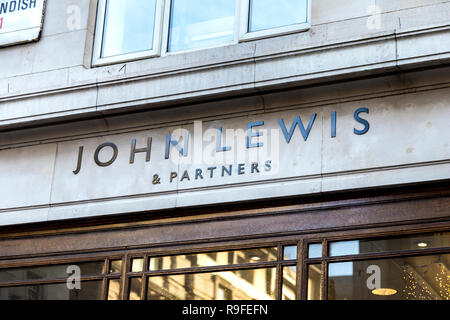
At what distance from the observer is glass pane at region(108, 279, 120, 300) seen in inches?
418

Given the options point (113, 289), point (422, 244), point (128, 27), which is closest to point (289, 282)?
point (422, 244)

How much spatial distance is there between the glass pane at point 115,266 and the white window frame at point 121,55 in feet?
8.80

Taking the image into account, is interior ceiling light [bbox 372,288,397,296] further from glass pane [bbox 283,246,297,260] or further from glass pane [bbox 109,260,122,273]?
glass pane [bbox 109,260,122,273]

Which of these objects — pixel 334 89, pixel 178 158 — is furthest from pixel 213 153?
pixel 334 89

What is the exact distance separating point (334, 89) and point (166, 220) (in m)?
2.52

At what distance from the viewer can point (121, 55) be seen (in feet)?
38.9

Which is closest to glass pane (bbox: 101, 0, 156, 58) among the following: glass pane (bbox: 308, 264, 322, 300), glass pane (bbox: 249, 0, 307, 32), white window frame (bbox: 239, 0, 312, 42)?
white window frame (bbox: 239, 0, 312, 42)

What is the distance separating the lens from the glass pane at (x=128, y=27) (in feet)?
39.1

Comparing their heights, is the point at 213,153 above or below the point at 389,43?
below

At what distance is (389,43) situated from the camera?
9.88 meters

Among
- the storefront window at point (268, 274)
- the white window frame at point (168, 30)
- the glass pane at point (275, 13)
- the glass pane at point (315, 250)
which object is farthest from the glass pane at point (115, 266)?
the glass pane at point (275, 13)

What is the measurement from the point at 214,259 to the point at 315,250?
1209 millimetres

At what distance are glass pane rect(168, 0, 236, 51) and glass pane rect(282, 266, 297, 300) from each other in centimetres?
313

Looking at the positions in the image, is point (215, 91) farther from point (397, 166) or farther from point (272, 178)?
point (397, 166)
